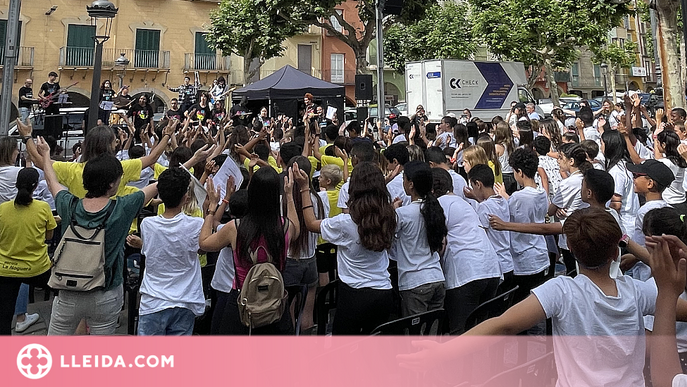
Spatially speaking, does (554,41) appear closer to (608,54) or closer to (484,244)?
(608,54)

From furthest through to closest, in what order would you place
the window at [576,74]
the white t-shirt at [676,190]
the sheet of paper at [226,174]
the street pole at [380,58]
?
the window at [576,74], the street pole at [380,58], the sheet of paper at [226,174], the white t-shirt at [676,190]

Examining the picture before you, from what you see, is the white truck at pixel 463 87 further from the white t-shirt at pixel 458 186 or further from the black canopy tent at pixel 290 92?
the white t-shirt at pixel 458 186

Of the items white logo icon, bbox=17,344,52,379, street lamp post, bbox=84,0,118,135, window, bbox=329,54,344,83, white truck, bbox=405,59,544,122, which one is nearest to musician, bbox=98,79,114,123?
street lamp post, bbox=84,0,118,135

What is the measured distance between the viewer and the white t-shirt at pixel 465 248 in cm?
397

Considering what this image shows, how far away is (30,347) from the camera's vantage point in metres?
3.19

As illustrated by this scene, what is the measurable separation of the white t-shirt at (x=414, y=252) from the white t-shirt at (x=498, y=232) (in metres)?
0.58

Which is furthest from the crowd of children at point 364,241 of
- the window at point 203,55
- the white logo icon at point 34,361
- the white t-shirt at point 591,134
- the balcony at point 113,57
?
the window at point 203,55

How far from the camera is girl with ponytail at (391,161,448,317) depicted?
150 inches

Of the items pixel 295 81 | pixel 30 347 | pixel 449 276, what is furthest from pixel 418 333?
pixel 295 81

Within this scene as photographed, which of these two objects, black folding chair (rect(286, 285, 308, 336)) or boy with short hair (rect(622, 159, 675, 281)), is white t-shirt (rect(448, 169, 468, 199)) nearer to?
boy with short hair (rect(622, 159, 675, 281))

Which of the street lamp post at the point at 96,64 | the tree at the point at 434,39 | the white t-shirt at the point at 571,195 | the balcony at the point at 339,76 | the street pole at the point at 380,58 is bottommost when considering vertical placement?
the white t-shirt at the point at 571,195

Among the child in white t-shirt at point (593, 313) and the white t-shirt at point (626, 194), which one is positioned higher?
the white t-shirt at point (626, 194)

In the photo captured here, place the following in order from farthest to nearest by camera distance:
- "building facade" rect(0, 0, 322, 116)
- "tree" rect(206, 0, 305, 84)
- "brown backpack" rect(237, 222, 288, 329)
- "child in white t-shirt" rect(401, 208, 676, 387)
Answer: "building facade" rect(0, 0, 322, 116), "tree" rect(206, 0, 305, 84), "brown backpack" rect(237, 222, 288, 329), "child in white t-shirt" rect(401, 208, 676, 387)

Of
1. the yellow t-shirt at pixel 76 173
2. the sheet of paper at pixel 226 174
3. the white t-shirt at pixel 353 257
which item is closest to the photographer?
the white t-shirt at pixel 353 257
